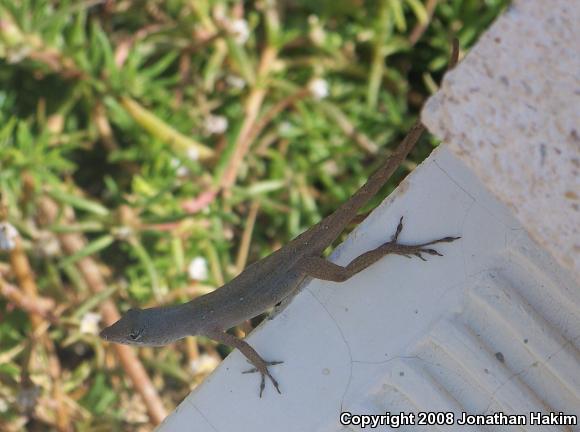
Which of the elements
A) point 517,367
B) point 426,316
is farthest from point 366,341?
point 517,367

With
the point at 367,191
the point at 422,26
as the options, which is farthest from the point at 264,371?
the point at 422,26

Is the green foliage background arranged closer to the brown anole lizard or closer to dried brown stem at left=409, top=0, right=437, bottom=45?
dried brown stem at left=409, top=0, right=437, bottom=45

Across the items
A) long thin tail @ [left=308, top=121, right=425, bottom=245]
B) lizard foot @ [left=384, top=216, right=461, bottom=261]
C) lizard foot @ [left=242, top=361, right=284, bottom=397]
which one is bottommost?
lizard foot @ [left=242, top=361, right=284, bottom=397]

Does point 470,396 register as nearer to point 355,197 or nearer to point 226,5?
point 355,197

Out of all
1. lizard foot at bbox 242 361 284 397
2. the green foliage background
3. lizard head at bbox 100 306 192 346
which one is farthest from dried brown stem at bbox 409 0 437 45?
lizard foot at bbox 242 361 284 397

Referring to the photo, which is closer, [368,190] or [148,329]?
[368,190]

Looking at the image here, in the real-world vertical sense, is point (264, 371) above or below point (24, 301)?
above

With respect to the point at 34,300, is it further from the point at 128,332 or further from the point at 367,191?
the point at 367,191
